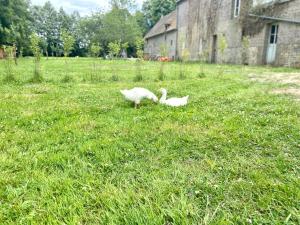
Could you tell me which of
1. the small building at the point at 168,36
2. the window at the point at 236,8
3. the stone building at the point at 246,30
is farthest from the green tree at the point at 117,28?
the window at the point at 236,8

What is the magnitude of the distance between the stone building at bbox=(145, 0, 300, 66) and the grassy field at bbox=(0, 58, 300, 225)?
651 cm

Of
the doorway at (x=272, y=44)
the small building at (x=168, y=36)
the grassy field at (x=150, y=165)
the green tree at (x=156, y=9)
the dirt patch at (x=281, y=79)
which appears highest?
the green tree at (x=156, y=9)

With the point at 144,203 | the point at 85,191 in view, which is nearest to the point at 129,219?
the point at 144,203

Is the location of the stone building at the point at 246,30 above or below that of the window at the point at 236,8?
below

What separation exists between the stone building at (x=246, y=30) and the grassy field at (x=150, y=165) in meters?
6.51

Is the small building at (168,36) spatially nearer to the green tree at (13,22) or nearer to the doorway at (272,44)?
the doorway at (272,44)

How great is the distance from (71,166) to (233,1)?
1774 centimetres

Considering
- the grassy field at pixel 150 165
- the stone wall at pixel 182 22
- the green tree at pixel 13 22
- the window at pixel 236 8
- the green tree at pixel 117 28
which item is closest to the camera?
the grassy field at pixel 150 165

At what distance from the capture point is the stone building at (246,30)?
12.2 meters

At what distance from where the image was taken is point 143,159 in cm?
232

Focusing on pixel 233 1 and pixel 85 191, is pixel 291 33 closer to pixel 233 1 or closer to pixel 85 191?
pixel 233 1

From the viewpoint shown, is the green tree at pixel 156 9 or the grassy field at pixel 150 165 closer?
the grassy field at pixel 150 165

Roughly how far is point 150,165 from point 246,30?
15527 millimetres

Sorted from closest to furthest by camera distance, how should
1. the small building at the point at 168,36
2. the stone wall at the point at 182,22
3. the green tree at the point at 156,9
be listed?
the stone wall at the point at 182,22, the small building at the point at 168,36, the green tree at the point at 156,9
